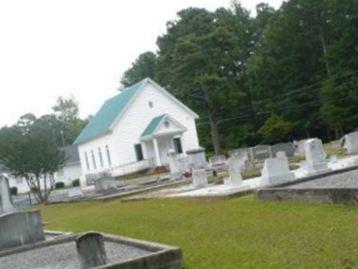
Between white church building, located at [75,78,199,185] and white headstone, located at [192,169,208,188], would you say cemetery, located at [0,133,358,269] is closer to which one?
white headstone, located at [192,169,208,188]

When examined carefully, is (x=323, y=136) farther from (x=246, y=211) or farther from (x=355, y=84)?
(x=246, y=211)

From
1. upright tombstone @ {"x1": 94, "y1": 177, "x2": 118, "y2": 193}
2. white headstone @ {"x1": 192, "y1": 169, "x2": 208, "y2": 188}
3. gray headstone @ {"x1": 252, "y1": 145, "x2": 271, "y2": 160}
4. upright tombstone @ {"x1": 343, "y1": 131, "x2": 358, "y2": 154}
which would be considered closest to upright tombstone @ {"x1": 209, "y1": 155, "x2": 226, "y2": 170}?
gray headstone @ {"x1": 252, "y1": 145, "x2": 271, "y2": 160}

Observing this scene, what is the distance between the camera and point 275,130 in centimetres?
5619

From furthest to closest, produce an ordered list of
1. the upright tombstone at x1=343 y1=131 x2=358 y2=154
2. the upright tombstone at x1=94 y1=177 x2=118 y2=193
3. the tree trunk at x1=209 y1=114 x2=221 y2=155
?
the tree trunk at x1=209 y1=114 x2=221 y2=155 → the upright tombstone at x1=94 y1=177 x2=118 y2=193 → the upright tombstone at x1=343 y1=131 x2=358 y2=154

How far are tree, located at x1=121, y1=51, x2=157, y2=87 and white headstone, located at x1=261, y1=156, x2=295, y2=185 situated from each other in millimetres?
67732

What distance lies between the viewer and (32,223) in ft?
49.9

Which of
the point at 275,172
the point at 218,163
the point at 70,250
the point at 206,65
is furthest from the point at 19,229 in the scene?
the point at 206,65

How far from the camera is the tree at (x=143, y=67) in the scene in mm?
87531

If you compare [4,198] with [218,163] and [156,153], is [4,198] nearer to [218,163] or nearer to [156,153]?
[218,163]

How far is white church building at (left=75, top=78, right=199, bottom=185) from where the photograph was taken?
50.5 metres

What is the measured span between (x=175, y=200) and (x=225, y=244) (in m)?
9.67

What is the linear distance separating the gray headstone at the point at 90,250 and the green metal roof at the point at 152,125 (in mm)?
40418

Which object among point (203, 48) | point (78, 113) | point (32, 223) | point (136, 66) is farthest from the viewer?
point (78, 113)

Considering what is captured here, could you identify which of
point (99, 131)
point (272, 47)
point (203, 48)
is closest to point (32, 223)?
point (99, 131)
